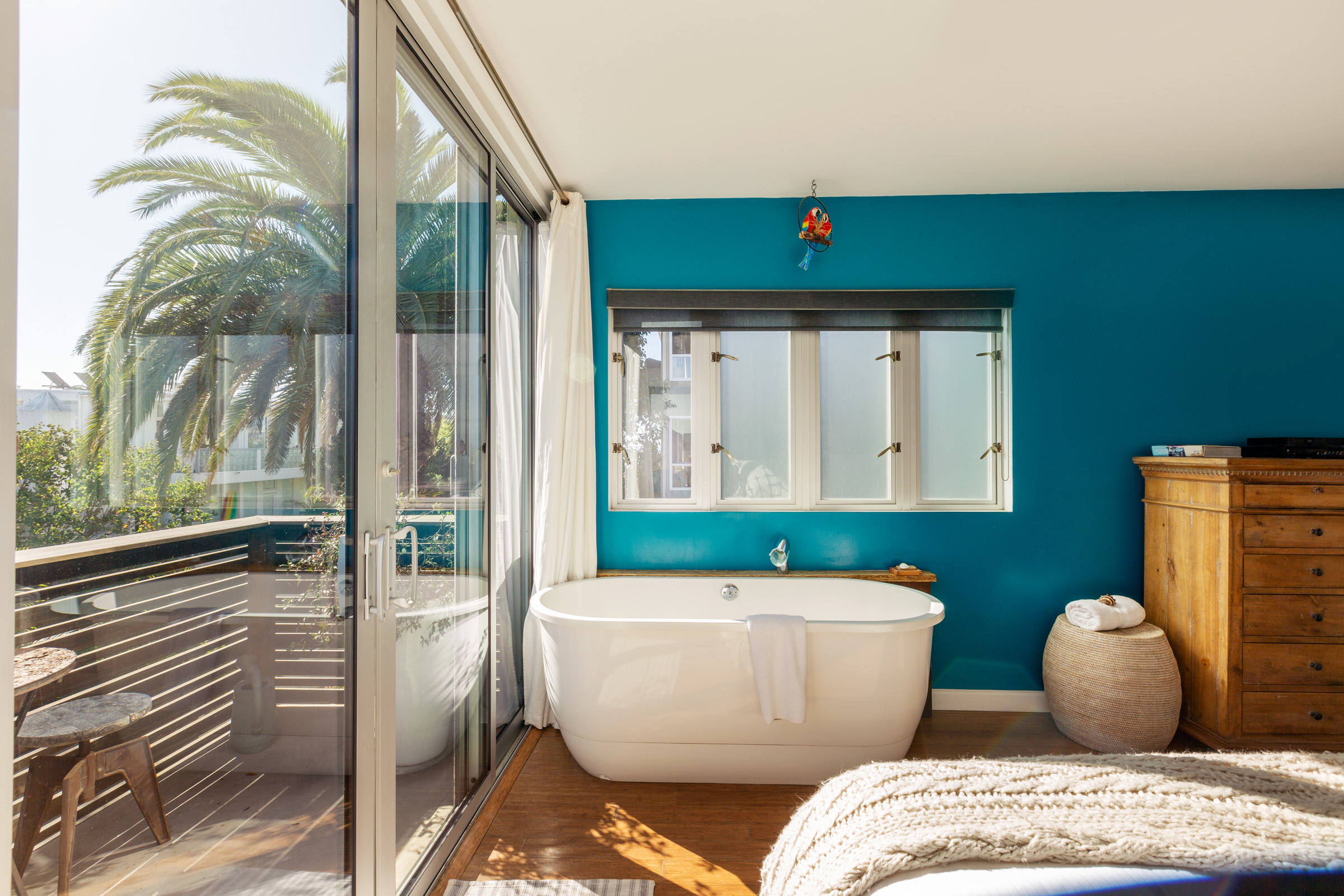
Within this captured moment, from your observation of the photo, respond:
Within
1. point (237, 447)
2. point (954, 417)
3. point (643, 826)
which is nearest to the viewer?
point (237, 447)

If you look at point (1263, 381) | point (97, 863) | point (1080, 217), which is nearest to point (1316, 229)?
point (1263, 381)

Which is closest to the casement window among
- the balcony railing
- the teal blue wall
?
the teal blue wall

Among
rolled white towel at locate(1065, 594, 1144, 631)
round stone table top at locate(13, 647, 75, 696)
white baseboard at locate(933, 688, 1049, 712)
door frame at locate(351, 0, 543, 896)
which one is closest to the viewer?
round stone table top at locate(13, 647, 75, 696)

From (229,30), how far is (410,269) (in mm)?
673

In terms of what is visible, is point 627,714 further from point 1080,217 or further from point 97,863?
point 1080,217

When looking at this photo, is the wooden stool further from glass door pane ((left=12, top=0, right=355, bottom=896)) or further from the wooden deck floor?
the wooden deck floor

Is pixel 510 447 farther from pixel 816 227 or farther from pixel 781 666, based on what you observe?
pixel 816 227

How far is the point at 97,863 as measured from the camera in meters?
0.83

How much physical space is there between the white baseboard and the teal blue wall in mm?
42

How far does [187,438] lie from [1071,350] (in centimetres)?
341

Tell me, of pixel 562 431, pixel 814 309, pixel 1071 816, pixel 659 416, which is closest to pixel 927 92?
pixel 814 309

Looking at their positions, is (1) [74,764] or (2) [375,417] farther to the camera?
(2) [375,417]

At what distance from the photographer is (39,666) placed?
756 millimetres

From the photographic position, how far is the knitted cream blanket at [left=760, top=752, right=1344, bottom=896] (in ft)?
2.84
